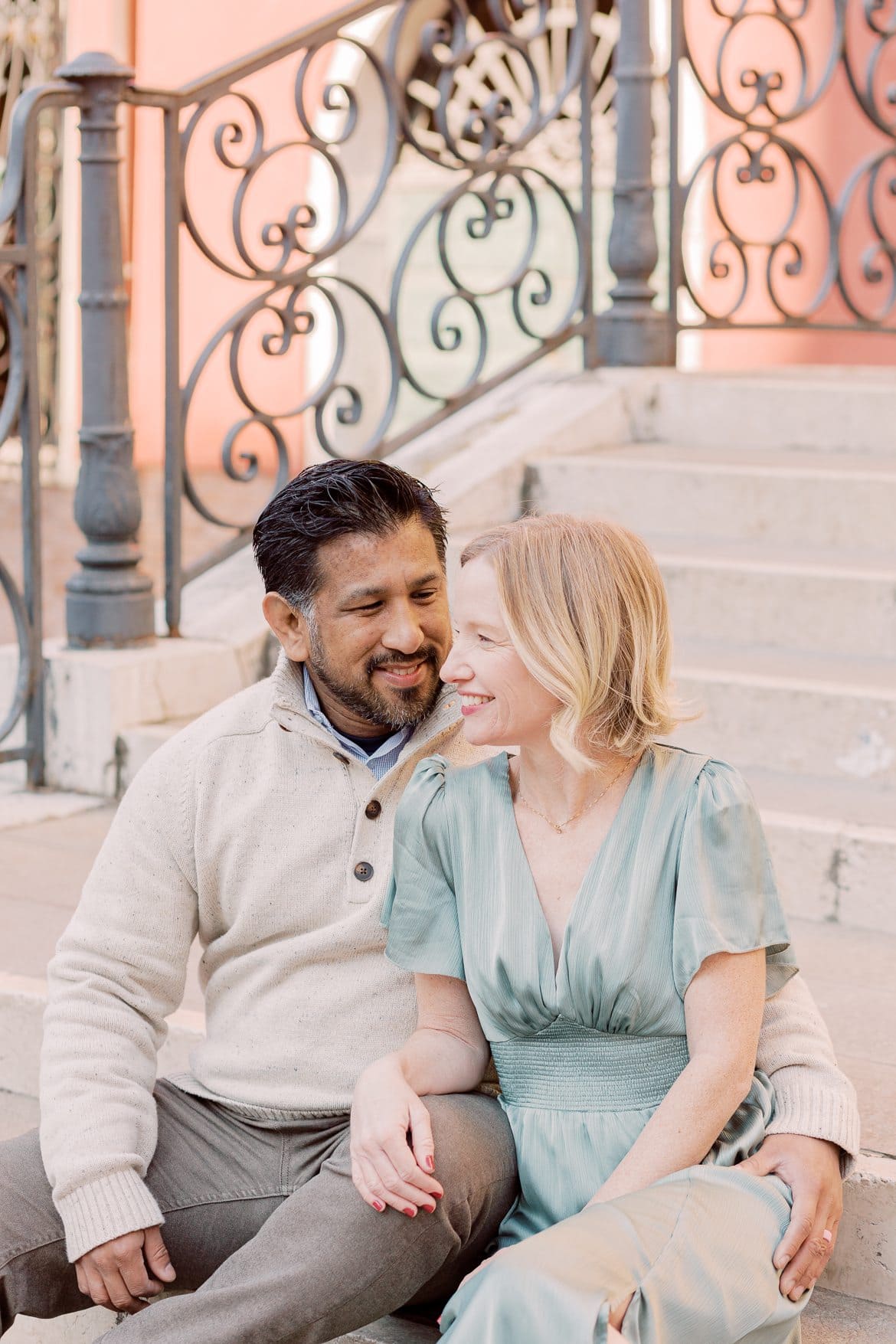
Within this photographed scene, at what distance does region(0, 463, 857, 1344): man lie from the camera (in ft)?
6.70

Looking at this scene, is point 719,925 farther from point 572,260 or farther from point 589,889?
point 572,260

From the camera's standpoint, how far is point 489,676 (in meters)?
1.97

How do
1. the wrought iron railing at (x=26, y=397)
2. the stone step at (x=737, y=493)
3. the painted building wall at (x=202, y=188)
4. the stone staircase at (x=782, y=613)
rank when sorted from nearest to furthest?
the stone staircase at (x=782, y=613)
the wrought iron railing at (x=26, y=397)
the stone step at (x=737, y=493)
the painted building wall at (x=202, y=188)

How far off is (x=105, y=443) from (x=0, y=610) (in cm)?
204

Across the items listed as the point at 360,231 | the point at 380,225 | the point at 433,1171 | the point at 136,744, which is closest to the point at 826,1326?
the point at 433,1171

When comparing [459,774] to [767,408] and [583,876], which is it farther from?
[767,408]

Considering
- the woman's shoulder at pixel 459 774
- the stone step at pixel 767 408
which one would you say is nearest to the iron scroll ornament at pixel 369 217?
the stone step at pixel 767 408

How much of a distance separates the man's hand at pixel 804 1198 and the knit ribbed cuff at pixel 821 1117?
0.03 feet

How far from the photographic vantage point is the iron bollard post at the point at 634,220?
15.2 feet

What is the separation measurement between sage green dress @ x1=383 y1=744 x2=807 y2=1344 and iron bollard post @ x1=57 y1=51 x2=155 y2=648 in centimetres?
188

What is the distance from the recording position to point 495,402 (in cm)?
479

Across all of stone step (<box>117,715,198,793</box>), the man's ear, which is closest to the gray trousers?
the man's ear

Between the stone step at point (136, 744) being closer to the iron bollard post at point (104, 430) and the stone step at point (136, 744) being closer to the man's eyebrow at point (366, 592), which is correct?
the iron bollard post at point (104, 430)

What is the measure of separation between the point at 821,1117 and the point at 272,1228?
608 millimetres
